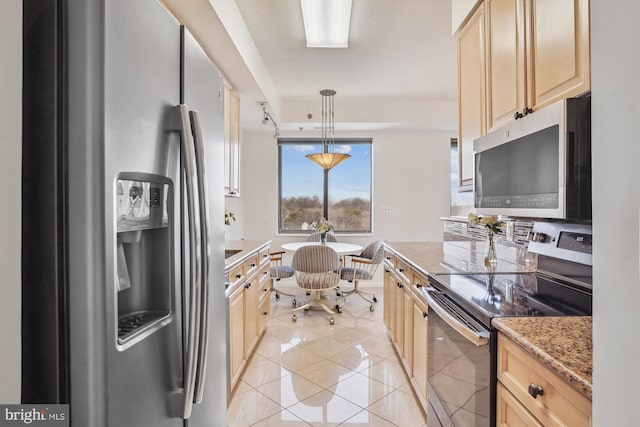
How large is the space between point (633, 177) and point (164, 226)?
0.91m

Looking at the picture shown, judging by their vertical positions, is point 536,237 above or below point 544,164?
below

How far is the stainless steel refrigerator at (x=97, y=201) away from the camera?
24.5 inches

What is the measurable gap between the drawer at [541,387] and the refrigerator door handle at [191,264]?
886 millimetres

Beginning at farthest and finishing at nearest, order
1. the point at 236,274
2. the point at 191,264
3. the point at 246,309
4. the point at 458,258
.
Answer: the point at 246,309, the point at 458,258, the point at 236,274, the point at 191,264

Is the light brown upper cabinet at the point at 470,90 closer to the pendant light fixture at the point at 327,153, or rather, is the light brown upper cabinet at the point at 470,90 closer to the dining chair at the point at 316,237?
the pendant light fixture at the point at 327,153

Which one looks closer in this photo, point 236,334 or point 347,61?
Answer: point 236,334

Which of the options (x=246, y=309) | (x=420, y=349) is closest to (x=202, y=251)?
(x=420, y=349)

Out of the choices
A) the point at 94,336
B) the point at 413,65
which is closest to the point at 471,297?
the point at 94,336

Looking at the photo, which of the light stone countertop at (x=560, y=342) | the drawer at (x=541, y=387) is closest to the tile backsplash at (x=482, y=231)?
the light stone countertop at (x=560, y=342)

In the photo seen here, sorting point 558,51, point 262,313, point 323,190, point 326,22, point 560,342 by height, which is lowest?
point 262,313

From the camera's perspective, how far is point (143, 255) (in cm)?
85

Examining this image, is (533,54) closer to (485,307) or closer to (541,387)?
(485,307)

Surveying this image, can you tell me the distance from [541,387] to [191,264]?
3.10 feet
